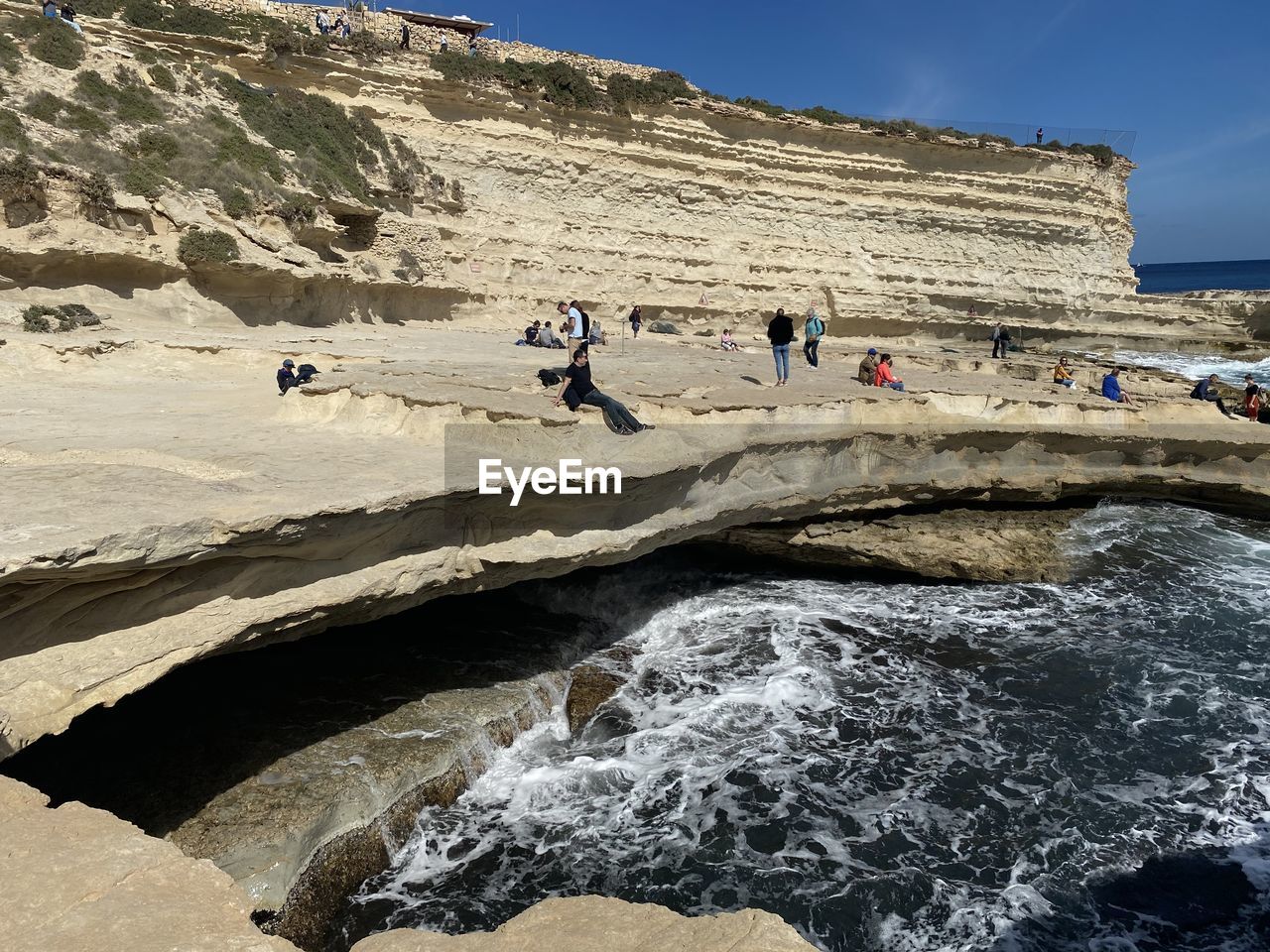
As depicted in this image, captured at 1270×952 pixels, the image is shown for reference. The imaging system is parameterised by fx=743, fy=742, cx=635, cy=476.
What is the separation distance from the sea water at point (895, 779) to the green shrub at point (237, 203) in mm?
11289

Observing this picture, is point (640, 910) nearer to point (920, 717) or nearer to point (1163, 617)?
point (920, 717)

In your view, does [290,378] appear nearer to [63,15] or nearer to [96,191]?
[96,191]

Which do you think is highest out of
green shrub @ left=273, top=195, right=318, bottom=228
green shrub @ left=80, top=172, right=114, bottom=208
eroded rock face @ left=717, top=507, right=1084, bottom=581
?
green shrub @ left=273, top=195, right=318, bottom=228

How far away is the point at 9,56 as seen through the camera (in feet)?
48.7

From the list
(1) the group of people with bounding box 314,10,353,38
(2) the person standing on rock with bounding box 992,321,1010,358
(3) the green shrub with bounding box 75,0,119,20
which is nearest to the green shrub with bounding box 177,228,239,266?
(3) the green shrub with bounding box 75,0,119,20

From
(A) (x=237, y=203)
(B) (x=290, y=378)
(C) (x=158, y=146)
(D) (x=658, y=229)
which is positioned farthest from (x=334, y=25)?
(B) (x=290, y=378)

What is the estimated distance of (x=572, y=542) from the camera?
6.46 meters

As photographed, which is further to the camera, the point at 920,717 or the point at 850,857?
the point at 920,717

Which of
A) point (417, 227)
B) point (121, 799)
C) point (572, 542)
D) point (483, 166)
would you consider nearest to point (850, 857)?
point (572, 542)

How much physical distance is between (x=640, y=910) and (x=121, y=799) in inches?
160

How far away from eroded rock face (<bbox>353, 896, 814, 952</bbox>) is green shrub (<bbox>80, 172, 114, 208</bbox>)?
14.5 meters

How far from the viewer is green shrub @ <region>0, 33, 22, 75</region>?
1460 centimetres

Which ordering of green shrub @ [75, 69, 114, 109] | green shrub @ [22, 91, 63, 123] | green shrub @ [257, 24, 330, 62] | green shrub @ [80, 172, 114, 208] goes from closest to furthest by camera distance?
green shrub @ [80, 172, 114, 208] → green shrub @ [22, 91, 63, 123] → green shrub @ [75, 69, 114, 109] → green shrub @ [257, 24, 330, 62]

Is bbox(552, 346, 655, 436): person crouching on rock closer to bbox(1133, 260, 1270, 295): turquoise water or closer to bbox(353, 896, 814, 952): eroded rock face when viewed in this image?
bbox(353, 896, 814, 952): eroded rock face
